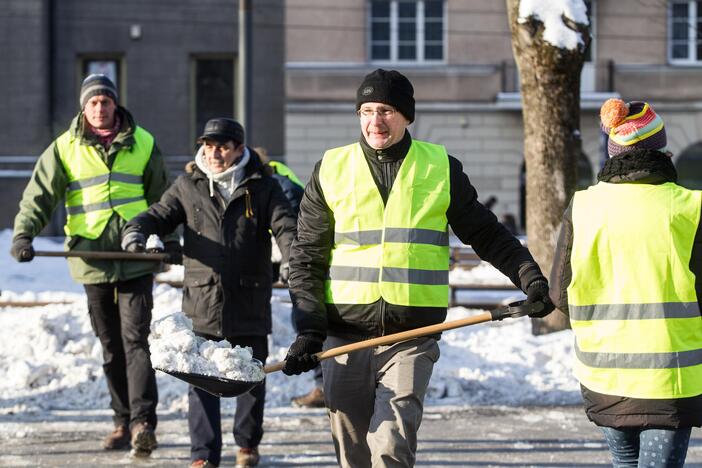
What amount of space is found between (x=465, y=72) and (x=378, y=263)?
2332cm

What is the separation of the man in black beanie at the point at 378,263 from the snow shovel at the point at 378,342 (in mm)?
55

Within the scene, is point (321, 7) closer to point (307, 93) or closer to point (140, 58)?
point (307, 93)

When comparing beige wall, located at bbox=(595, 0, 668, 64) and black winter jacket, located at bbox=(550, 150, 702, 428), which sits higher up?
beige wall, located at bbox=(595, 0, 668, 64)

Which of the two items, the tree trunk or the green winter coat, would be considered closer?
the green winter coat

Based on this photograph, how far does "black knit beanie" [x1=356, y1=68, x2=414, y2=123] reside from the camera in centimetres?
467

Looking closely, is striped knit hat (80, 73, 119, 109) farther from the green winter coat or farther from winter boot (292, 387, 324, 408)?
winter boot (292, 387, 324, 408)

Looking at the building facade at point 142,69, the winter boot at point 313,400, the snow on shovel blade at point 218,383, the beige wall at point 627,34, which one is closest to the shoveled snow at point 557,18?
the winter boot at point 313,400

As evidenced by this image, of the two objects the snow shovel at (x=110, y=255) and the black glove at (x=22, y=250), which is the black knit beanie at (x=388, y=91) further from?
the black glove at (x=22, y=250)

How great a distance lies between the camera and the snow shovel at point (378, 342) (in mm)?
4469

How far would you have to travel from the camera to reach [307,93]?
90.5 feet


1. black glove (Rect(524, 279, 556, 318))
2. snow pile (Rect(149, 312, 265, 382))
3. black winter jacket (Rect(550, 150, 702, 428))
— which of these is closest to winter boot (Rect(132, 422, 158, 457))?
snow pile (Rect(149, 312, 265, 382))

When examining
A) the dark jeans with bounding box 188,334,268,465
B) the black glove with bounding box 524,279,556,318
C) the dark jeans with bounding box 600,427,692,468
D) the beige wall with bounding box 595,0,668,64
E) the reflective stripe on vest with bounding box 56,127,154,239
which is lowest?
the dark jeans with bounding box 188,334,268,465

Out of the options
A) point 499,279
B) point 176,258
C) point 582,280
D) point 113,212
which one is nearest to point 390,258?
point 582,280

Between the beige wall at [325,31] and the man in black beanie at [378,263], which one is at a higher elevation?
the beige wall at [325,31]
